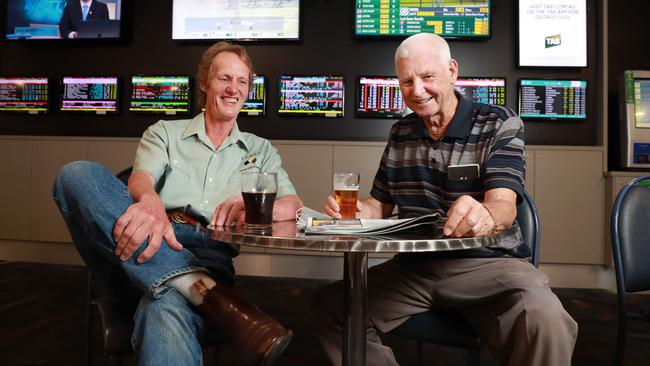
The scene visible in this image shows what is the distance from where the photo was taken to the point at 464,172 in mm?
1451

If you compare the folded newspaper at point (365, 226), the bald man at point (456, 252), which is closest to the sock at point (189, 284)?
the folded newspaper at point (365, 226)

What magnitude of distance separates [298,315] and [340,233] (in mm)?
2028

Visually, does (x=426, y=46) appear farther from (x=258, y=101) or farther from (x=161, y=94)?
(x=161, y=94)

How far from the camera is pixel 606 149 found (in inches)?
150

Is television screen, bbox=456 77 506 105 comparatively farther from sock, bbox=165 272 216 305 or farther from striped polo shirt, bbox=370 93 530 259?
sock, bbox=165 272 216 305

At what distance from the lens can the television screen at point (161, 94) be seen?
4340mm

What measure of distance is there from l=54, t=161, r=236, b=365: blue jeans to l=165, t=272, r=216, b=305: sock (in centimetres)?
1

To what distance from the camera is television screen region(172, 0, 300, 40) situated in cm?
415

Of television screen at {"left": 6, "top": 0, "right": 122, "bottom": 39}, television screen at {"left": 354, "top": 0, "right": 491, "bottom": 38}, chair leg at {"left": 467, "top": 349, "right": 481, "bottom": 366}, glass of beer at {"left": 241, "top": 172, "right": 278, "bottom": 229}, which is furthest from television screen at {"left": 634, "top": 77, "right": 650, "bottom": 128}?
television screen at {"left": 6, "top": 0, "right": 122, "bottom": 39}

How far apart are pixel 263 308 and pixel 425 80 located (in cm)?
201

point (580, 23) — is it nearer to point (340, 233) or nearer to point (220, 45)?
point (220, 45)

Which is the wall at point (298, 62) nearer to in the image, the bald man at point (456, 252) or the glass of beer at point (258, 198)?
the bald man at point (456, 252)

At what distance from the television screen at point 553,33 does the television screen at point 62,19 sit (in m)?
3.67

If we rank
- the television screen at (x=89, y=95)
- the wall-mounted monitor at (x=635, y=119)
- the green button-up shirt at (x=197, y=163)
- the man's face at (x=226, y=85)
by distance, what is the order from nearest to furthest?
the green button-up shirt at (x=197, y=163) < the man's face at (x=226, y=85) < the wall-mounted monitor at (x=635, y=119) < the television screen at (x=89, y=95)
